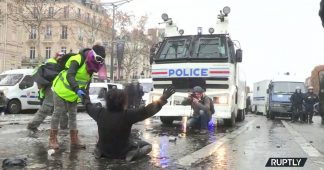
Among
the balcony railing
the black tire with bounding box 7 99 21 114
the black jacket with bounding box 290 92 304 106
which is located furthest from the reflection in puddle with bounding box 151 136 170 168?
the balcony railing

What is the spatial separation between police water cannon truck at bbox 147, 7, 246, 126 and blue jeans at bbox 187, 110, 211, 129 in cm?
53

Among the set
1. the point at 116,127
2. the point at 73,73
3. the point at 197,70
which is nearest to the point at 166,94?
the point at 116,127

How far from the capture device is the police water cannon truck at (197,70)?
46.6 ft

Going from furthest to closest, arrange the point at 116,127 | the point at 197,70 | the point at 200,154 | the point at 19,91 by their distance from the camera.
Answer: the point at 19,91
the point at 197,70
the point at 200,154
the point at 116,127

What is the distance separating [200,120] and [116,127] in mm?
6715

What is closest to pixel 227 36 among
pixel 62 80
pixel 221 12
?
pixel 221 12

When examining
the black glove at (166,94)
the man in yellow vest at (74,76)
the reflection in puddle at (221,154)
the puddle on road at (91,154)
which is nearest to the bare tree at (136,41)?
the puddle on road at (91,154)

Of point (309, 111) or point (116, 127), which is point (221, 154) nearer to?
point (116, 127)

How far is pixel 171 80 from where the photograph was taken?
47.3ft

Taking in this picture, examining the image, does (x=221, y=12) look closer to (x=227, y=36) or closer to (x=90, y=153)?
(x=227, y=36)

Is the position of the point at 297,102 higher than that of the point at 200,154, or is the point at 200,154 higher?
the point at 297,102

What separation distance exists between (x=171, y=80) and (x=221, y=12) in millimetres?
2999

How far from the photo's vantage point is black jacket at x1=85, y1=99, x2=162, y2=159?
6.71m

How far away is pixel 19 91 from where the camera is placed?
21.6 meters
